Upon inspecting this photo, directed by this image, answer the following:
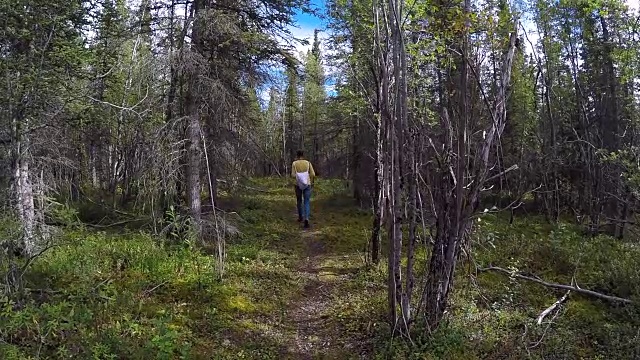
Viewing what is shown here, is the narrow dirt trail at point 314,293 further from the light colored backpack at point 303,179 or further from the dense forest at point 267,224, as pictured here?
the light colored backpack at point 303,179

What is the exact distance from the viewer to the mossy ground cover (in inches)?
188

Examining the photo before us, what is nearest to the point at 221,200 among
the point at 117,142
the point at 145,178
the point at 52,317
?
the point at 117,142

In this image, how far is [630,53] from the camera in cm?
922

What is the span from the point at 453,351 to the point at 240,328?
262 cm

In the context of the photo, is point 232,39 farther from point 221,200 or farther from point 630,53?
point 630,53

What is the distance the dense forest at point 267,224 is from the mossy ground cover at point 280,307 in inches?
1.4

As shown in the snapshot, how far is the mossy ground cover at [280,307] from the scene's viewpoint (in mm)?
4769

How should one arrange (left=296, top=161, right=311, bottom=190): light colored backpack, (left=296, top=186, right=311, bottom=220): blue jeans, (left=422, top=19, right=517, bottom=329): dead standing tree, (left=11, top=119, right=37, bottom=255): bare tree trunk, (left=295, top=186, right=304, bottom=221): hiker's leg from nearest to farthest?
(left=422, top=19, right=517, bottom=329): dead standing tree, (left=11, top=119, right=37, bottom=255): bare tree trunk, (left=296, top=161, right=311, bottom=190): light colored backpack, (left=296, top=186, right=311, bottom=220): blue jeans, (left=295, top=186, right=304, bottom=221): hiker's leg

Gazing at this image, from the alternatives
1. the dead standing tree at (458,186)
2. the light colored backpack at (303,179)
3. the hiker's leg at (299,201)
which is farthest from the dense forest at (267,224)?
the light colored backpack at (303,179)

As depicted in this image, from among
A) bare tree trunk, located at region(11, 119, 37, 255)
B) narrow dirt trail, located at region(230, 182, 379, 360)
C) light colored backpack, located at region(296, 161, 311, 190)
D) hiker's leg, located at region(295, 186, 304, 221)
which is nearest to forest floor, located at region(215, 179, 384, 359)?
narrow dirt trail, located at region(230, 182, 379, 360)

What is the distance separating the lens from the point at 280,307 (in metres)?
6.63

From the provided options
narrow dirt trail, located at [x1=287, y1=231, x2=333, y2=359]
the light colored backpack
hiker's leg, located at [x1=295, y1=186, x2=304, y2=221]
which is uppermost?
the light colored backpack

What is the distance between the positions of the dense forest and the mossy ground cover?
35mm

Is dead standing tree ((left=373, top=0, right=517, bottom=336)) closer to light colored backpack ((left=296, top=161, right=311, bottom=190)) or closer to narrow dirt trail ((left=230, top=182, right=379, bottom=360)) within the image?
narrow dirt trail ((left=230, top=182, right=379, bottom=360))
